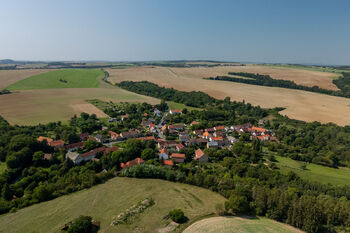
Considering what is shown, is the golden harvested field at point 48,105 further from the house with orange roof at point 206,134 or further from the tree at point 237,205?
the tree at point 237,205

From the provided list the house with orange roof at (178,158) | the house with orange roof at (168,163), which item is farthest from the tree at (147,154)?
the house with orange roof at (178,158)

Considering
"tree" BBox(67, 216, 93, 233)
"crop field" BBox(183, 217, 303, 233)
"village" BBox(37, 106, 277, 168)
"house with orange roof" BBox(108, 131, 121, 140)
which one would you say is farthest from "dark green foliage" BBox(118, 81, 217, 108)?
"tree" BBox(67, 216, 93, 233)

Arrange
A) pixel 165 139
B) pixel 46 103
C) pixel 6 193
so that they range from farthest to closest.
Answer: pixel 46 103 → pixel 165 139 → pixel 6 193

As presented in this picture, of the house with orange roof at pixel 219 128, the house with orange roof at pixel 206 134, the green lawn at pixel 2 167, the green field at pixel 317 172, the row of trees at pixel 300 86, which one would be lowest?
the green field at pixel 317 172

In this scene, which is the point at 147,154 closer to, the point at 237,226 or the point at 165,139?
the point at 165,139

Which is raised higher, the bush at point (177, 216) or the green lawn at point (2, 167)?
the bush at point (177, 216)

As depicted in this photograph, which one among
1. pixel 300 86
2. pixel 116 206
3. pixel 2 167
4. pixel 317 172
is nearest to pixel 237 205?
pixel 116 206

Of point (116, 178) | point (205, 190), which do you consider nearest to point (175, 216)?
point (205, 190)
